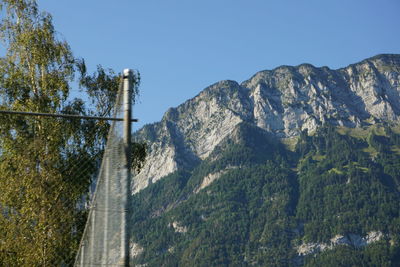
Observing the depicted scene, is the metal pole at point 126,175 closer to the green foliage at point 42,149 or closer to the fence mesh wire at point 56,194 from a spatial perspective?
the fence mesh wire at point 56,194

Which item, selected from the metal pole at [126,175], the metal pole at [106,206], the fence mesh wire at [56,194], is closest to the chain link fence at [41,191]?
the fence mesh wire at [56,194]

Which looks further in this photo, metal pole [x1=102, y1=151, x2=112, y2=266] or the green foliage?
the green foliage

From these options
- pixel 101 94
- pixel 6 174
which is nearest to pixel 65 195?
pixel 6 174

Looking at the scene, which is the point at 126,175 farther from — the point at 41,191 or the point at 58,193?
the point at 41,191

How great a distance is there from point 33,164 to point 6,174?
878 millimetres

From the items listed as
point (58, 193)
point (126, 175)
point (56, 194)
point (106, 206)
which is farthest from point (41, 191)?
point (126, 175)

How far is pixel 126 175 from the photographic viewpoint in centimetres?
789

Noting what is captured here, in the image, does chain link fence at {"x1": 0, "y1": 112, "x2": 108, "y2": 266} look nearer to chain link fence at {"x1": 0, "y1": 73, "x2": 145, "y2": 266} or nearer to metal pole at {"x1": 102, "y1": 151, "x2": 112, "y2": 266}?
chain link fence at {"x1": 0, "y1": 73, "x2": 145, "y2": 266}

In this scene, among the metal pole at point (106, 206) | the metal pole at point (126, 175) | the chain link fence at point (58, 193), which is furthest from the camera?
the chain link fence at point (58, 193)

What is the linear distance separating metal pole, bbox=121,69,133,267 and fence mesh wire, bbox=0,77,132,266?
0.04 metres

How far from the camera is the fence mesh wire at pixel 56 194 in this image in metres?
7.89

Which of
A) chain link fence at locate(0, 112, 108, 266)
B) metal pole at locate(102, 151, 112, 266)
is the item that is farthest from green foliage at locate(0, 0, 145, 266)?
metal pole at locate(102, 151, 112, 266)

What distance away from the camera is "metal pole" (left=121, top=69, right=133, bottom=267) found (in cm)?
755

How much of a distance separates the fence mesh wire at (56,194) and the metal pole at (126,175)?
0.13ft
